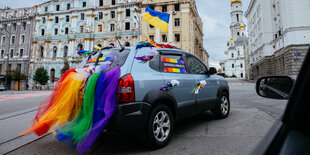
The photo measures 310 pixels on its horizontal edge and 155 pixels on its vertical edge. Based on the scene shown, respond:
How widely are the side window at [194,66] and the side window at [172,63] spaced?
25 centimetres

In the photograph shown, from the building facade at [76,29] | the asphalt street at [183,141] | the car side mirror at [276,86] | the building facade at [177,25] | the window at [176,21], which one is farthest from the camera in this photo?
the building facade at [76,29]

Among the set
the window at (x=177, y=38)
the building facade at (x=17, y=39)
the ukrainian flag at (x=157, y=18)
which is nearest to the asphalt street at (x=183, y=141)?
the ukrainian flag at (x=157, y=18)

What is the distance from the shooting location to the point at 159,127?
3064 millimetres

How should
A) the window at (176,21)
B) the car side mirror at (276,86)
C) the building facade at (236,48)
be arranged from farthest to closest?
1. the building facade at (236,48)
2. the window at (176,21)
3. the car side mirror at (276,86)

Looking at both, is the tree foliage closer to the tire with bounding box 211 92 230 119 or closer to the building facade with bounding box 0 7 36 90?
the building facade with bounding box 0 7 36 90

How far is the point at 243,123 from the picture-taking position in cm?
459

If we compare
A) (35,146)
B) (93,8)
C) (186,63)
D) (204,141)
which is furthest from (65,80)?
(93,8)

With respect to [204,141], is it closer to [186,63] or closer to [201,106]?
[201,106]

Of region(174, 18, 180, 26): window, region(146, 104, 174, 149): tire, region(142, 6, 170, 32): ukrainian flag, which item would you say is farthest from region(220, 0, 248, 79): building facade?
region(146, 104, 174, 149): tire

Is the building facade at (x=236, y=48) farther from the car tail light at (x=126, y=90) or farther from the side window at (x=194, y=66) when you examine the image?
the car tail light at (x=126, y=90)

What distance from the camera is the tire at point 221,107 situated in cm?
488

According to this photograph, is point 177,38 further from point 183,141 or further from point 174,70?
point 183,141

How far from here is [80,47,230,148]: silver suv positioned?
2.66m

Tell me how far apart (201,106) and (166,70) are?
4.72ft
